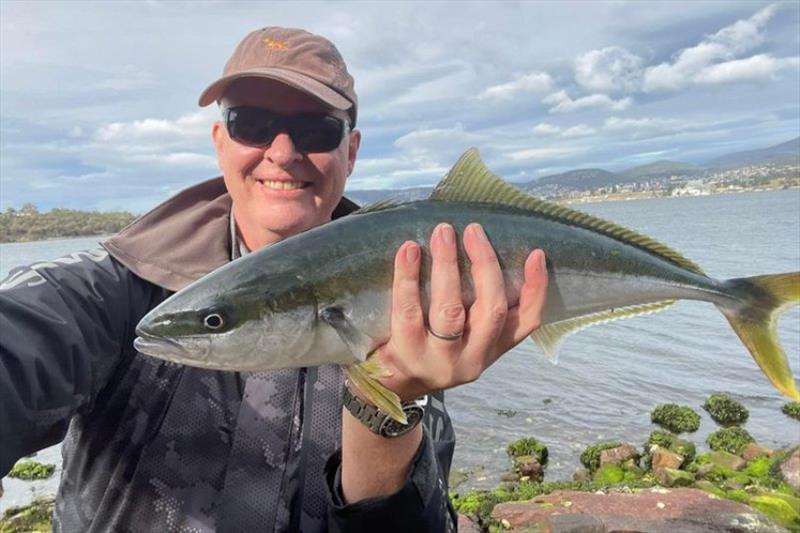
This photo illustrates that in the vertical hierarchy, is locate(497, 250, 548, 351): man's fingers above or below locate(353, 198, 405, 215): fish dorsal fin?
below

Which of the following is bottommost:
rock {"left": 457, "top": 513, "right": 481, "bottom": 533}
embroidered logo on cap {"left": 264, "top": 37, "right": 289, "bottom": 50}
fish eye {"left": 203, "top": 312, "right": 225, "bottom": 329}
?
rock {"left": 457, "top": 513, "right": 481, "bottom": 533}

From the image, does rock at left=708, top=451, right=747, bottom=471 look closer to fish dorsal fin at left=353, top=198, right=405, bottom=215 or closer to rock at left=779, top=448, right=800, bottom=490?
rock at left=779, top=448, right=800, bottom=490

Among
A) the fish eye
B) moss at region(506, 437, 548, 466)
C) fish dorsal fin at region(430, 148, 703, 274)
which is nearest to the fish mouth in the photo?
the fish eye

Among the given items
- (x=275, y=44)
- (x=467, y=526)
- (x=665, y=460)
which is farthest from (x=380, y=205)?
(x=665, y=460)

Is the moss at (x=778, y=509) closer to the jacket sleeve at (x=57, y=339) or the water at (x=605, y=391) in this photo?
the water at (x=605, y=391)

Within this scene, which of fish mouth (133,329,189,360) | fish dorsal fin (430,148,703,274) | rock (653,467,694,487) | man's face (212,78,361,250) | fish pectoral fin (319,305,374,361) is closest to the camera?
fish mouth (133,329,189,360)

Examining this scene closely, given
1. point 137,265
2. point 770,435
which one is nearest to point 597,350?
point 770,435
